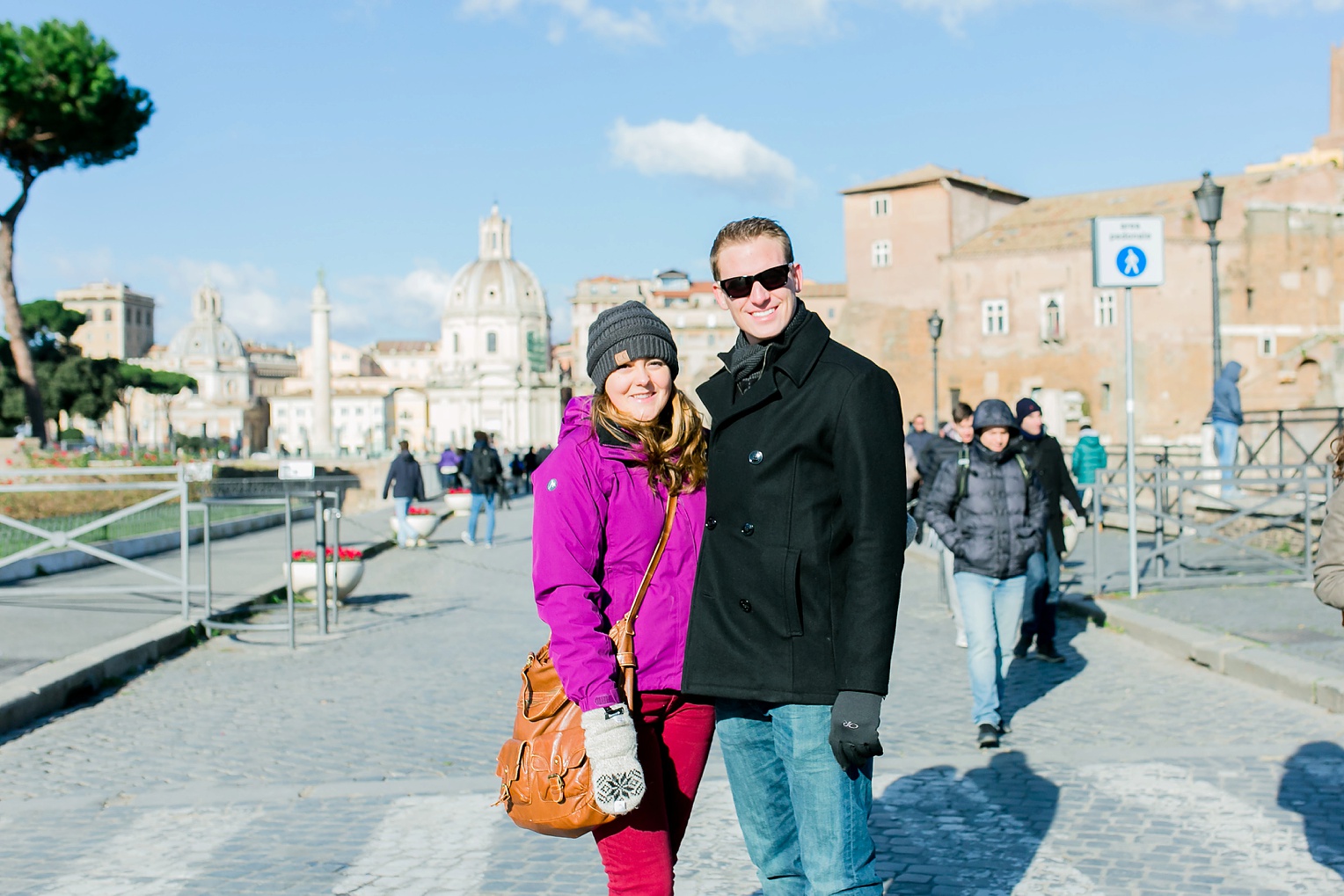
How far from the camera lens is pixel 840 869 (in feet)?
9.14

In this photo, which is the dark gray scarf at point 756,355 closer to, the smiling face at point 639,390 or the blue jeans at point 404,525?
the smiling face at point 639,390

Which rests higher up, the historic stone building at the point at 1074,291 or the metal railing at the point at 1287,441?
the historic stone building at the point at 1074,291

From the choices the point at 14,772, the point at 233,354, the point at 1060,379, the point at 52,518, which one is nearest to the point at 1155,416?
the point at 1060,379

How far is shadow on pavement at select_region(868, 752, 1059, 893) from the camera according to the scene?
436 cm

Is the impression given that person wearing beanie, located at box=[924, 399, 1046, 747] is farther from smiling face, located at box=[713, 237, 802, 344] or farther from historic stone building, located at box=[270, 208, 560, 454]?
historic stone building, located at box=[270, 208, 560, 454]

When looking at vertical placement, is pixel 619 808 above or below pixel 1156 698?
above

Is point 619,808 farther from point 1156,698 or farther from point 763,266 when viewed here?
point 1156,698

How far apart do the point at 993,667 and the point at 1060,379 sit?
49.0m

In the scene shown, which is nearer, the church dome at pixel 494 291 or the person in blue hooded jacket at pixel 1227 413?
the person in blue hooded jacket at pixel 1227 413

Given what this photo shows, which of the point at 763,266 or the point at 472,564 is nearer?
the point at 763,266

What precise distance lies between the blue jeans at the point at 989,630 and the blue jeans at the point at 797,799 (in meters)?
3.51

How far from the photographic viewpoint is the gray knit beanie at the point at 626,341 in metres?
2.98

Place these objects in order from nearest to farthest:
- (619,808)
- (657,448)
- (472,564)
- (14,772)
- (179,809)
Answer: (619,808) → (657,448) → (179,809) → (14,772) → (472,564)

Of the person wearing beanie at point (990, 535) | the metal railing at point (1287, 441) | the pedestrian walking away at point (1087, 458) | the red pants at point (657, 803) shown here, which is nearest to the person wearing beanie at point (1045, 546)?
the person wearing beanie at point (990, 535)
